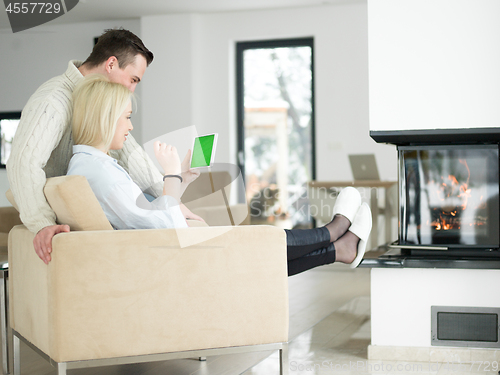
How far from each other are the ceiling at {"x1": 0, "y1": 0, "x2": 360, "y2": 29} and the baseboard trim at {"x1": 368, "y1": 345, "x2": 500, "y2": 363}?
4861 mm

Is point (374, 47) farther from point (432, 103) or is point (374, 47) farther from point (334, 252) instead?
point (334, 252)

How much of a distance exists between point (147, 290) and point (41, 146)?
2.13ft

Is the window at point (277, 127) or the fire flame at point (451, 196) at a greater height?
the window at point (277, 127)

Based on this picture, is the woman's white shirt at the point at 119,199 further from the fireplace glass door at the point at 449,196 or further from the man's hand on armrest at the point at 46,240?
the fireplace glass door at the point at 449,196

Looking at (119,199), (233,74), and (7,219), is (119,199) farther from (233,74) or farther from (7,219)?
(233,74)

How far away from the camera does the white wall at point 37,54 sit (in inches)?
277

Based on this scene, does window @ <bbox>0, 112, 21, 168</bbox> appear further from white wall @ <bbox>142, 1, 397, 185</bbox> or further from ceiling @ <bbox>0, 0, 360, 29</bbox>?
white wall @ <bbox>142, 1, 397, 185</bbox>

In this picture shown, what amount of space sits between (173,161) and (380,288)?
3.44 ft

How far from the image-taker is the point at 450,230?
2363mm

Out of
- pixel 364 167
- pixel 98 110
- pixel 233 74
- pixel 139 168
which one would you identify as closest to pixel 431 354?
pixel 139 168

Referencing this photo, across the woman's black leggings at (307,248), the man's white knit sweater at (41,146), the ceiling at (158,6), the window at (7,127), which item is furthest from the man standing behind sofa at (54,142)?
the window at (7,127)

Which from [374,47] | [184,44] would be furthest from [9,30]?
[374,47]

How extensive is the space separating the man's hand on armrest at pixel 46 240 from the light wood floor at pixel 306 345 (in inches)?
29.9

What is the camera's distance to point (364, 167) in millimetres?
5188
